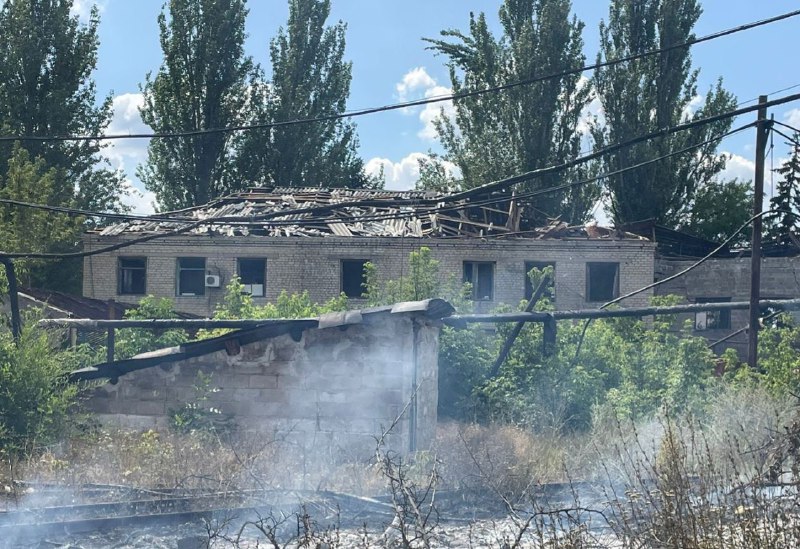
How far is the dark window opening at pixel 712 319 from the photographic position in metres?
29.1

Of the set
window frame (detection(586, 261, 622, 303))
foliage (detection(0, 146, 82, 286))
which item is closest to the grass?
window frame (detection(586, 261, 622, 303))

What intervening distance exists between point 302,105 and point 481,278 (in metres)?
12.6

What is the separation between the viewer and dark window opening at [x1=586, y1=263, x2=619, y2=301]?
27.3 m

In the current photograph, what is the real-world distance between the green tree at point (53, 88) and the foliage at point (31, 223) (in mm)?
2245

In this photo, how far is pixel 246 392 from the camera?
10945 millimetres

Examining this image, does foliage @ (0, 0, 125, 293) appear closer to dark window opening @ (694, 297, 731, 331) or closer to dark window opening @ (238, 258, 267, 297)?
dark window opening @ (238, 258, 267, 297)

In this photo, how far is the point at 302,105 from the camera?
35031 mm

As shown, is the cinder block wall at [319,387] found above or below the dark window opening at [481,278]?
below

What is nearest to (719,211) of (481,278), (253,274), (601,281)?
(601,281)

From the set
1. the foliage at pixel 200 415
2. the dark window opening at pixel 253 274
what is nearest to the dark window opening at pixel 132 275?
the dark window opening at pixel 253 274

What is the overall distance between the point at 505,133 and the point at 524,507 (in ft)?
86.5

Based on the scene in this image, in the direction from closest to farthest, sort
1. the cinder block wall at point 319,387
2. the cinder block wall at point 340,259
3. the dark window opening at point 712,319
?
1. the cinder block wall at point 319,387
2. the cinder block wall at point 340,259
3. the dark window opening at point 712,319

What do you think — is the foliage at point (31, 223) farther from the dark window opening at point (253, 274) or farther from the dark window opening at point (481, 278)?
the dark window opening at point (481, 278)

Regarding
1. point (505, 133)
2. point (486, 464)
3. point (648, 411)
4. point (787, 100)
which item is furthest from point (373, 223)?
point (787, 100)
